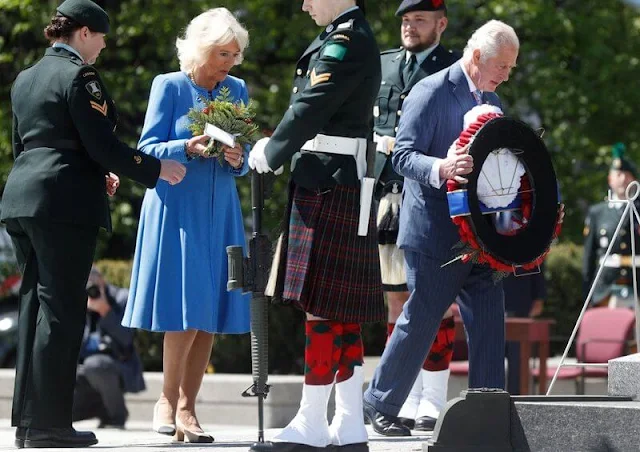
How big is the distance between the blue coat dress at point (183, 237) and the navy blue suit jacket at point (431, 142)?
830 mm

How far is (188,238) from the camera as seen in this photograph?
7.66m

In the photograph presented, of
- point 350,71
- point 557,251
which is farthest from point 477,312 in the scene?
point 557,251

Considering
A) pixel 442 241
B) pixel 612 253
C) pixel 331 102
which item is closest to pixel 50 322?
pixel 331 102

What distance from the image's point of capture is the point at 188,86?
7.78 metres

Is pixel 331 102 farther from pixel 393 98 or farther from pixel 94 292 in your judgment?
pixel 94 292

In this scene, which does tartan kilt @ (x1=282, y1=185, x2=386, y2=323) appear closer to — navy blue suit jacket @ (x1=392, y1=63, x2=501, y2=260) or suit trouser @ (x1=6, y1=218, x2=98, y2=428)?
navy blue suit jacket @ (x1=392, y1=63, x2=501, y2=260)

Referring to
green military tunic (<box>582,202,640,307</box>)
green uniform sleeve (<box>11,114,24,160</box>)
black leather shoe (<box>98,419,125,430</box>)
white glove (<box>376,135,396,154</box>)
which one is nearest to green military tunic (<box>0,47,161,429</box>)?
green uniform sleeve (<box>11,114,24,160</box>)

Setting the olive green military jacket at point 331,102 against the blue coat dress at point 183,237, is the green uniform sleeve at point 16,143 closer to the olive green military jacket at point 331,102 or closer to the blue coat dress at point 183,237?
the blue coat dress at point 183,237

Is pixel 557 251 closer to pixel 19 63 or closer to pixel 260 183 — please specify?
pixel 19 63

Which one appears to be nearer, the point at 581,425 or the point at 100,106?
the point at 581,425

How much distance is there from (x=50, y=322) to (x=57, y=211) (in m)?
0.51

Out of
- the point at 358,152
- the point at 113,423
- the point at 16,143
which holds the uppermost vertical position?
the point at 16,143

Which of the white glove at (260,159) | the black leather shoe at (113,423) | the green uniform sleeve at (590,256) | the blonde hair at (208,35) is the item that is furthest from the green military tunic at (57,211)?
the green uniform sleeve at (590,256)

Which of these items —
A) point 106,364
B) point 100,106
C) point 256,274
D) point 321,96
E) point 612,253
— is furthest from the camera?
point 612,253
